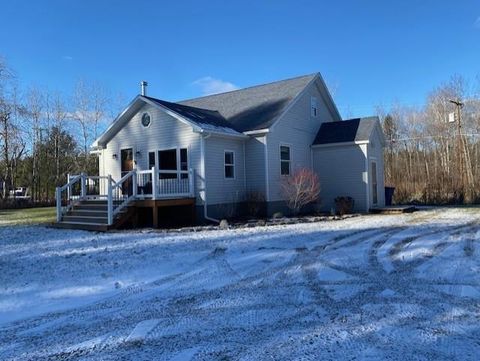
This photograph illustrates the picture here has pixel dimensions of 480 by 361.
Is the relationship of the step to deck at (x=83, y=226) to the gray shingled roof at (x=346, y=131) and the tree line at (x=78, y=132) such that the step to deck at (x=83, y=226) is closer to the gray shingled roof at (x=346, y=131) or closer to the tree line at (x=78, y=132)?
the gray shingled roof at (x=346, y=131)

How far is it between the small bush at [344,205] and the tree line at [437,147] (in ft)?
26.9

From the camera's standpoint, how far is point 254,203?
16062 millimetres

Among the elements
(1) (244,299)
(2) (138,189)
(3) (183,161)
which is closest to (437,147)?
(3) (183,161)

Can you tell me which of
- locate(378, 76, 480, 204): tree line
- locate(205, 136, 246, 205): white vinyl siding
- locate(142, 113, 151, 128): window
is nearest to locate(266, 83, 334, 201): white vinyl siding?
locate(205, 136, 246, 205): white vinyl siding

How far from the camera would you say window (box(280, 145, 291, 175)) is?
17.3m

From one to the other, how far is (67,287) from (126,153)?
448 inches

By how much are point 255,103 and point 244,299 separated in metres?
14.6

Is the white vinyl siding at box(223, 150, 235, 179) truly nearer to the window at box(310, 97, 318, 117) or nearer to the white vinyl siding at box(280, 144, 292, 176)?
the white vinyl siding at box(280, 144, 292, 176)

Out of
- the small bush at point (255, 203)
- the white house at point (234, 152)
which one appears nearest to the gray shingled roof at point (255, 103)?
the white house at point (234, 152)

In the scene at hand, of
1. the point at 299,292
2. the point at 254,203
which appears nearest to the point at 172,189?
the point at 254,203

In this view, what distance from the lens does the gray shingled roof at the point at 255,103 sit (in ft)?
56.1

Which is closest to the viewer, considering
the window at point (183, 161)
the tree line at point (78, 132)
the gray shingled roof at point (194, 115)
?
the gray shingled roof at point (194, 115)

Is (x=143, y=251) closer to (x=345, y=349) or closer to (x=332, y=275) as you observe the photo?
(x=332, y=275)

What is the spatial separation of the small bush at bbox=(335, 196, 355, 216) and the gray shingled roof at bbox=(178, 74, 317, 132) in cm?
469
